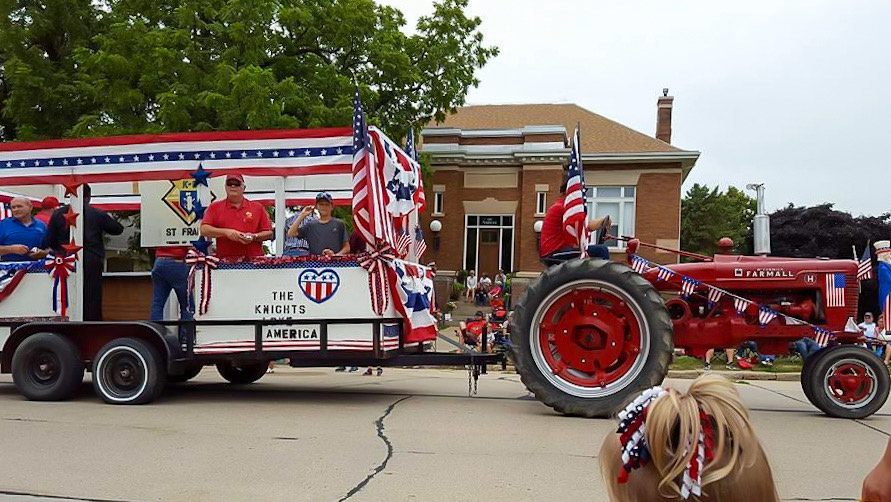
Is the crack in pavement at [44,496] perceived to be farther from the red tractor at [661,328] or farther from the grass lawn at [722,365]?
the grass lawn at [722,365]

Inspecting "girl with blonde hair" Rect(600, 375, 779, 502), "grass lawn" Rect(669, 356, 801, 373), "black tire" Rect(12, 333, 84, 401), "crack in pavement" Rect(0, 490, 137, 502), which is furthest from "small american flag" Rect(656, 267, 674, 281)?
"grass lawn" Rect(669, 356, 801, 373)

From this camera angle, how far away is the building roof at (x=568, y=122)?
94.6 feet

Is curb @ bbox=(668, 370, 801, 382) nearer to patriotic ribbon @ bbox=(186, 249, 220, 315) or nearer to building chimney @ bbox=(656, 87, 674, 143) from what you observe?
patriotic ribbon @ bbox=(186, 249, 220, 315)

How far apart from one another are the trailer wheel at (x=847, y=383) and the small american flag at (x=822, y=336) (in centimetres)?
9

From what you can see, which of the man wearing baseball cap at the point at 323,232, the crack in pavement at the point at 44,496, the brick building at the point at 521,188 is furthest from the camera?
the brick building at the point at 521,188

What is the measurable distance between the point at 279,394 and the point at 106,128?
1051cm

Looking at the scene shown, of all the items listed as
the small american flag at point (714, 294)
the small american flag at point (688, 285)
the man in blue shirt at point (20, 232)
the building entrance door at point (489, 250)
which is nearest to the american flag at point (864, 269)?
the small american flag at point (714, 294)

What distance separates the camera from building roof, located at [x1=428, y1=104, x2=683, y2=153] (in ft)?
94.6

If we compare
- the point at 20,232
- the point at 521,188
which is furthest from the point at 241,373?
the point at 521,188

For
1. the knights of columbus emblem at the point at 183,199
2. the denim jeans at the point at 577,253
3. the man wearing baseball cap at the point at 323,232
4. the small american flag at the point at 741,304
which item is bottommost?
the small american flag at the point at 741,304

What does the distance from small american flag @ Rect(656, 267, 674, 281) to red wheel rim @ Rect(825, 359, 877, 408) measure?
1655 mm

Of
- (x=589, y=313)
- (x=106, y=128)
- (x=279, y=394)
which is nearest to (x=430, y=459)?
(x=589, y=313)

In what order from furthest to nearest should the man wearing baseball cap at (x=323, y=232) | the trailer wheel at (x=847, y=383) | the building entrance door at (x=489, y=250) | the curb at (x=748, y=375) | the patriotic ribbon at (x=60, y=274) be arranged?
the building entrance door at (x=489, y=250) < the curb at (x=748, y=375) < the man wearing baseball cap at (x=323, y=232) < the patriotic ribbon at (x=60, y=274) < the trailer wheel at (x=847, y=383)

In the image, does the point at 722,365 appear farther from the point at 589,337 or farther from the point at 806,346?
the point at 589,337
